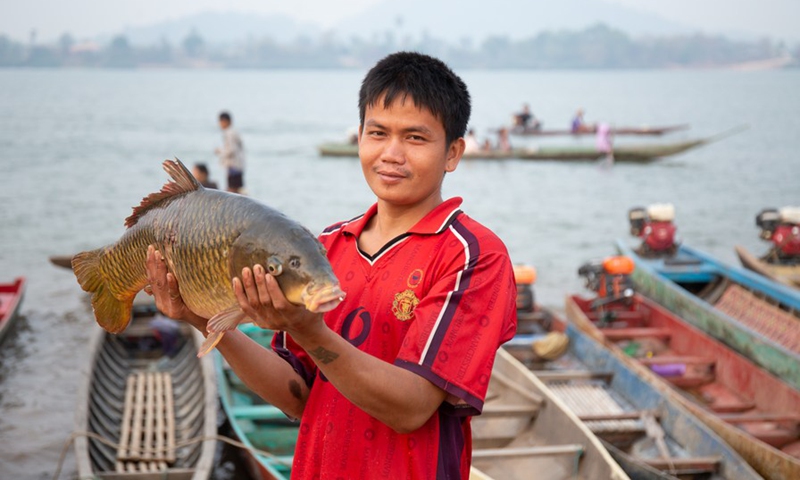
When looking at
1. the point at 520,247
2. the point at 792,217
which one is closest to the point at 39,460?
the point at 792,217

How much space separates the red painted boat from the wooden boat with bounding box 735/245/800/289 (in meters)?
1.94

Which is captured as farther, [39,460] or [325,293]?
[39,460]

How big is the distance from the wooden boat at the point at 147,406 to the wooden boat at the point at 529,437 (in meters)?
2.03

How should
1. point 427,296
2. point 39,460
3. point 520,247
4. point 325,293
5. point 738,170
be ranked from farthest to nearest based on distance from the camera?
point 738,170
point 520,247
point 39,460
point 427,296
point 325,293

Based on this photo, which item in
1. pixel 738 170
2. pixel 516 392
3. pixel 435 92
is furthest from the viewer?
pixel 738 170

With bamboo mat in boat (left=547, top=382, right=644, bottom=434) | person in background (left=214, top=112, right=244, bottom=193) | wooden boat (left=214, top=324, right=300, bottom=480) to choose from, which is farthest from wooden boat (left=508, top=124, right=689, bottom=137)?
wooden boat (left=214, top=324, right=300, bottom=480)

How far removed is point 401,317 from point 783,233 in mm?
10171

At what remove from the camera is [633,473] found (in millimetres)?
6008

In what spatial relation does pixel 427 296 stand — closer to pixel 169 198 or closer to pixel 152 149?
pixel 169 198

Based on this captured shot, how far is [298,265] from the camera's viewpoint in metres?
1.75

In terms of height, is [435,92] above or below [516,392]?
above

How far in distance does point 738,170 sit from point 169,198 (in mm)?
35732

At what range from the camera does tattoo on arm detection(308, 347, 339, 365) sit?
182 centimetres

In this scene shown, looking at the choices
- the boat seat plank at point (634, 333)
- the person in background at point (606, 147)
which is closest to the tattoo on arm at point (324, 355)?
the boat seat plank at point (634, 333)
